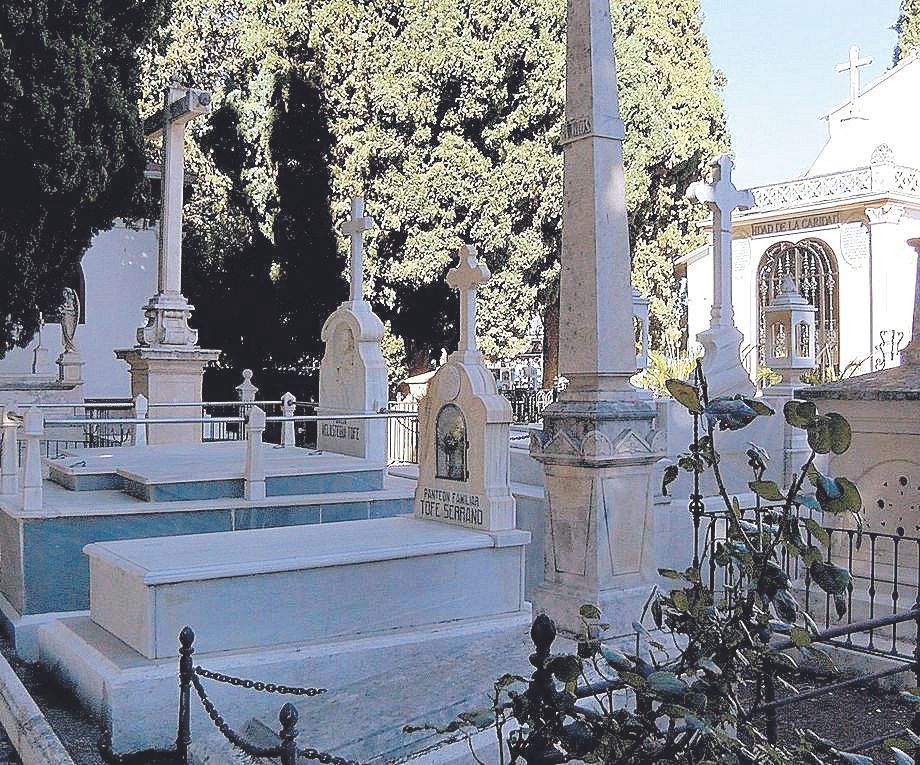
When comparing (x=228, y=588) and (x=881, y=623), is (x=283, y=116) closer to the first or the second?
(x=228, y=588)

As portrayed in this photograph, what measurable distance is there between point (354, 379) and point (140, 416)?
2.44 meters

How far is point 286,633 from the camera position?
560 cm

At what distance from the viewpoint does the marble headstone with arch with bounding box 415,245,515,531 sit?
6.70 m

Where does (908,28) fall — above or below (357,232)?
above

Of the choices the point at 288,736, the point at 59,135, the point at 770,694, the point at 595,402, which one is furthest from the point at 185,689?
the point at 59,135

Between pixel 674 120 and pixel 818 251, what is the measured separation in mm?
5527

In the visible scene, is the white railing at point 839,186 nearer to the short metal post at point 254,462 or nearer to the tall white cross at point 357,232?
the tall white cross at point 357,232

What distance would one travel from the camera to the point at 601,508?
5.36m

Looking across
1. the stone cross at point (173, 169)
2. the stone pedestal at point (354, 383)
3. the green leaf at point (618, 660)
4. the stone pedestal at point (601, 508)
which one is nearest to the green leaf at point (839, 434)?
the green leaf at point (618, 660)

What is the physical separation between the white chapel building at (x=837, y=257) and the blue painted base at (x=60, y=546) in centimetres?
1699

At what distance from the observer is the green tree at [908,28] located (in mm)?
31422

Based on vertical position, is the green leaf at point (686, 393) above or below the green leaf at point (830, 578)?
above

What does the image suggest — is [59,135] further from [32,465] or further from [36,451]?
[32,465]

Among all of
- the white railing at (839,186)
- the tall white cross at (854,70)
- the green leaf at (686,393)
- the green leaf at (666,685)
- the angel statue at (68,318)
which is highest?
the tall white cross at (854,70)
